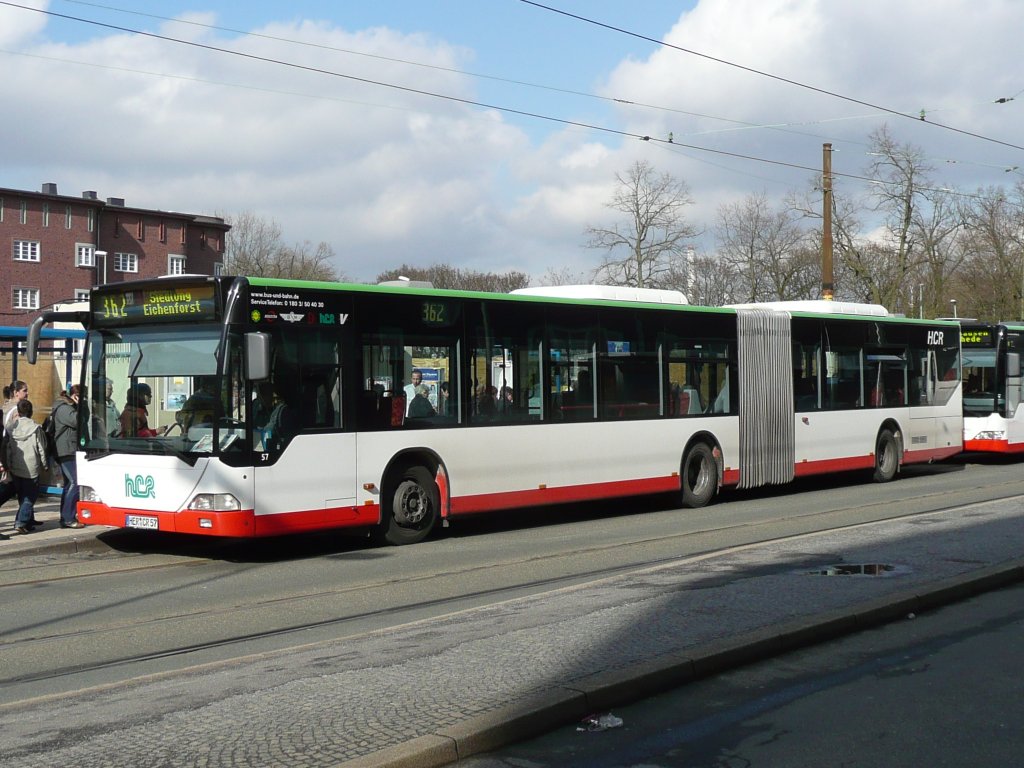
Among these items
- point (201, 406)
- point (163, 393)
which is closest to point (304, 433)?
point (201, 406)

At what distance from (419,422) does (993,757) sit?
9220mm

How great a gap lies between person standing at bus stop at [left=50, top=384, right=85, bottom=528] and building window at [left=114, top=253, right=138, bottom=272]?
6645 centimetres

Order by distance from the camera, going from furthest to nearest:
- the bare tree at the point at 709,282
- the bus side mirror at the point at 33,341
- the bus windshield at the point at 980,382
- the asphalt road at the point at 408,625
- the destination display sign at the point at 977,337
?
the bare tree at the point at 709,282 < the destination display sign at the point at 977,337 < the bus windshield at the point at 980,382 < the bus side mirror at the point at 33,341 < the asphalt road at the point at 408,625

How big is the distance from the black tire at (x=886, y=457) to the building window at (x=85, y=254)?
6324 centimetres

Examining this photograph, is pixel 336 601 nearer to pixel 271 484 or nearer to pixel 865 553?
pixel 271 484

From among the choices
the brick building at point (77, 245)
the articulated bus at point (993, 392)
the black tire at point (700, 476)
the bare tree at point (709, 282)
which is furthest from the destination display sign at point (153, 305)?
the brick building at point (77, 245)

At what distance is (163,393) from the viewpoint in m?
12.6

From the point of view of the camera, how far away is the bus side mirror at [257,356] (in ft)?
38.8

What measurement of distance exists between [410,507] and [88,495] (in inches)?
139

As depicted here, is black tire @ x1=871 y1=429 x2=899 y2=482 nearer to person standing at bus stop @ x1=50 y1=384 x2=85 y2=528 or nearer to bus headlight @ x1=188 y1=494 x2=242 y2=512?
bus headlight @ x1=188 y1=494 x2=242 y2=512

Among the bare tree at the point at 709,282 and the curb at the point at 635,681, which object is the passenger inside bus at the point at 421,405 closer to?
the curb at the point at 635,681

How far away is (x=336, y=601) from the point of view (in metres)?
10.4

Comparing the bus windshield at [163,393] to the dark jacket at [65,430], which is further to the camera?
the dark jacket at [65,430]

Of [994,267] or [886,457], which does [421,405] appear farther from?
[994,267]
